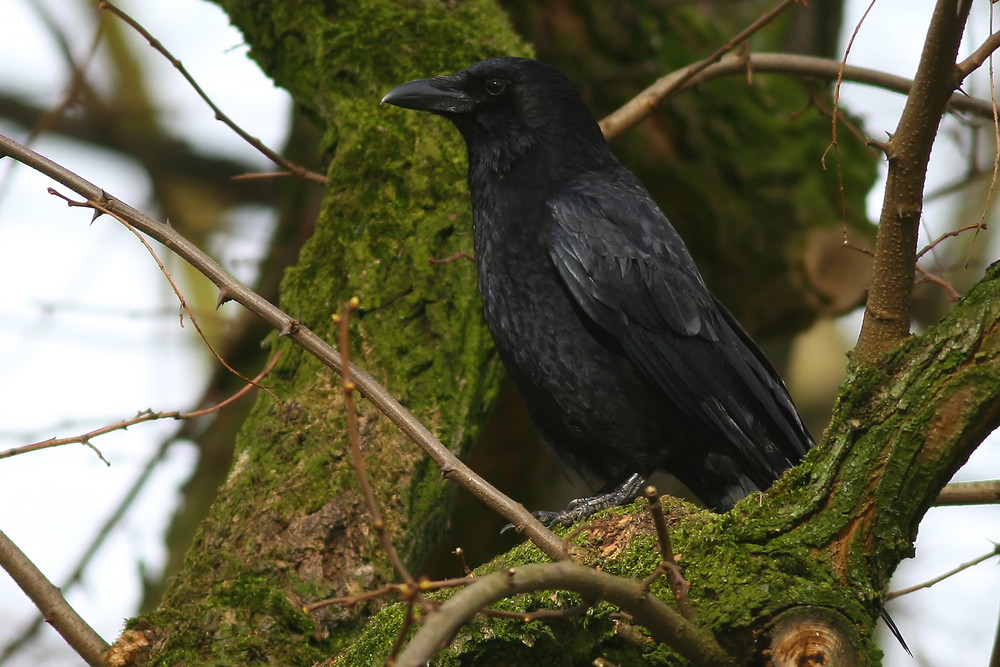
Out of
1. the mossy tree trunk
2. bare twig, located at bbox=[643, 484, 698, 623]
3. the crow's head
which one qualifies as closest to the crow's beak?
the crow's head

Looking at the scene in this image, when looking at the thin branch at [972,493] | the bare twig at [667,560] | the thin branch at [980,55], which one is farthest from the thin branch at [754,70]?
the bare twig at [667,560]

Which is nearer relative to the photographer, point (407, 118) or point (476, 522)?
point (407, 118)

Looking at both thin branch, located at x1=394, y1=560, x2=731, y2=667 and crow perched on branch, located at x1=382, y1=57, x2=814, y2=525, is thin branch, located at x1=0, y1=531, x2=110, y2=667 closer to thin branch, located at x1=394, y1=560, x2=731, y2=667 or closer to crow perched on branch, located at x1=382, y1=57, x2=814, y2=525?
thin branch, located at x1=394, y1=560, x2=731, y2=667

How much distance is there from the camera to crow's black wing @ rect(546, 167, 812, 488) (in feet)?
12.1

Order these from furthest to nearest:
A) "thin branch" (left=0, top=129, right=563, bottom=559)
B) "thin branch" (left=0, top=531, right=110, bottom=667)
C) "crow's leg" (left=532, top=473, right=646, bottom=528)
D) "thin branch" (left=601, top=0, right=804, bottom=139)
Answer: "thin branch" (left=601, top=0, right=804, bottom=139), "crow's leg" (left=532, top=473, right=646, bottom=528), "thin branch" (left=0, top=531, right=110, bottom=667), "thin branch" (left=0, top=129, right=563, bottom=559)

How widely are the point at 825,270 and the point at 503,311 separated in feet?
9.66

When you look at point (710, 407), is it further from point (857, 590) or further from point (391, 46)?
point (391, 46)

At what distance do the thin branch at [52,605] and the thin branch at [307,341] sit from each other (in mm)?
872

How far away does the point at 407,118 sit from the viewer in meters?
4.48

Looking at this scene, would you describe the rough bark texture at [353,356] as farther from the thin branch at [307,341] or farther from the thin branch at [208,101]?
the thin branch at [307,341]

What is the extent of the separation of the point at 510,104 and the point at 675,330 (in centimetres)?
122

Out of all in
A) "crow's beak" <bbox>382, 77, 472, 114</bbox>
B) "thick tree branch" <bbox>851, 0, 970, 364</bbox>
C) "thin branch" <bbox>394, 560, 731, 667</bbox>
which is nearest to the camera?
"thin branch" <bbox>394, 560, 731, 667</bbox>

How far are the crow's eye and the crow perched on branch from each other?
0.23 meters

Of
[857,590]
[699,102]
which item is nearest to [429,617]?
[857,590]
